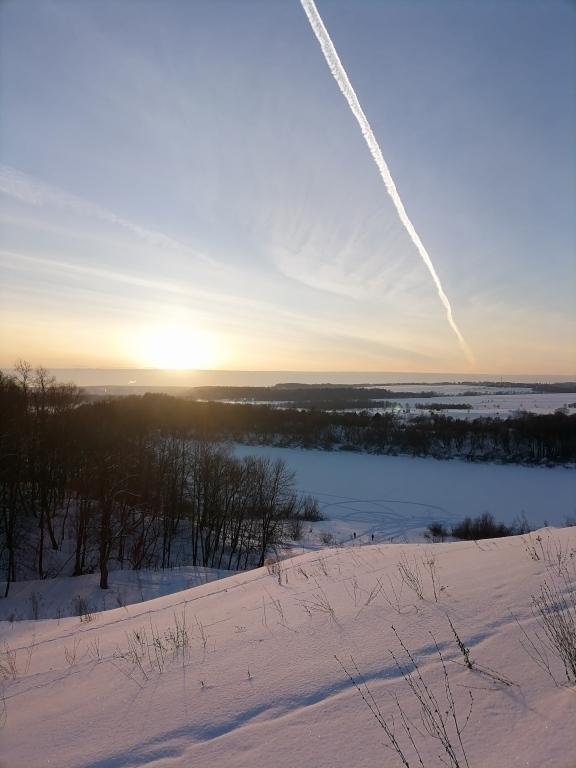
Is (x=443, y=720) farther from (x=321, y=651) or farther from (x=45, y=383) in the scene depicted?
(x=45, y=383)

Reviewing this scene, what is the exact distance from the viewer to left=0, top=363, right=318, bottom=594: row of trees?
70.9ft

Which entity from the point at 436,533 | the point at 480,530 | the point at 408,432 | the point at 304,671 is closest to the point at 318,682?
the point at 304,671

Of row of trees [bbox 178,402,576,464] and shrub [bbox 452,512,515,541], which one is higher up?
row of trees [bbox 178,402,576,464]

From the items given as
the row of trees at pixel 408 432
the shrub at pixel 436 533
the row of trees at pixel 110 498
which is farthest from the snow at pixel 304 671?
the row of trees at pixel 408 432

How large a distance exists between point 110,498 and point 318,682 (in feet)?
57.9

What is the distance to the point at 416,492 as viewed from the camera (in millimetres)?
52656

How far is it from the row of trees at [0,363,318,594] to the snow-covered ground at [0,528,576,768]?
14.4 m

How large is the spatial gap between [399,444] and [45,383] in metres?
63.0

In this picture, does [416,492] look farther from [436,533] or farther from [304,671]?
[304,671]

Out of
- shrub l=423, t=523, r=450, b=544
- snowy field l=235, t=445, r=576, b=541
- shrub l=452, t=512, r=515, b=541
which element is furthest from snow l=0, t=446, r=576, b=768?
snowy field l=235, t=445, r=576, b=541

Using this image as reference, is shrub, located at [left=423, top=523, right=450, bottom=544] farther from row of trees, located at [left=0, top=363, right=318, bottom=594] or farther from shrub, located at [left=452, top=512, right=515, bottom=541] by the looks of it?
row of trees, located at [left=0, top=363, right=318, bottom=594]

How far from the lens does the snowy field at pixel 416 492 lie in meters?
41.6

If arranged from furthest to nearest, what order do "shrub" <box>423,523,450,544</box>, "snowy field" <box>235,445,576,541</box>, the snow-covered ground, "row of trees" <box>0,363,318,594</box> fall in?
"snowy field" <box>235,445,576,541</box> → "shrub" <box>423,523,450,544</box> → "row of trees" <box>0,363,318,594</box> → the snow-covered ground

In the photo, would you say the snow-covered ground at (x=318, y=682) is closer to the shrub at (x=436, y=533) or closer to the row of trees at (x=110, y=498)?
the row of trees at (x=110, y=498)
